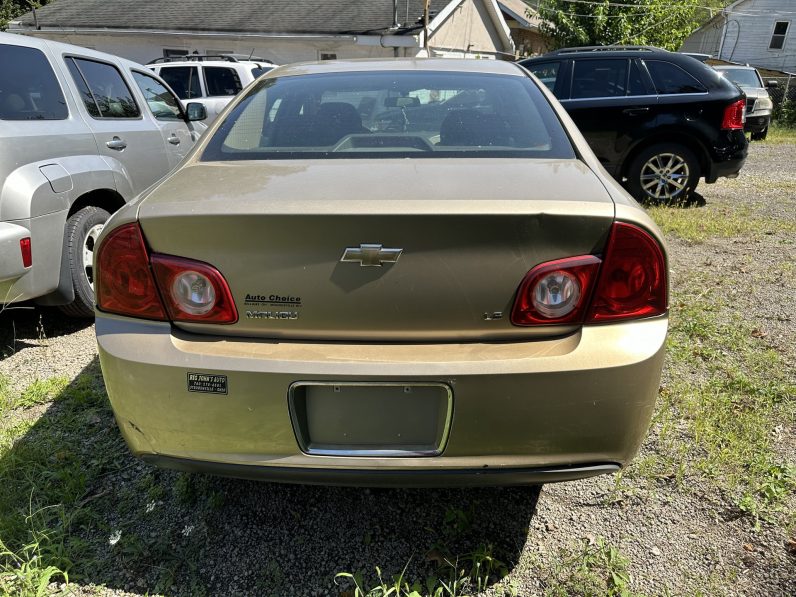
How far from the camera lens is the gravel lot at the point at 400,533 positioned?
1971mm

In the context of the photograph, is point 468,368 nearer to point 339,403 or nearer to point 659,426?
point 339,403

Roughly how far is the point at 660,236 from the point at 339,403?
1.08 meters

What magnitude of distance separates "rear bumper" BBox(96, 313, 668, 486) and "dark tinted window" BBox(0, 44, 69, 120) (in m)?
2.30

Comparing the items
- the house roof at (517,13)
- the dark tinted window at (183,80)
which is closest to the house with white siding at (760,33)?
the house roof at (517,13)

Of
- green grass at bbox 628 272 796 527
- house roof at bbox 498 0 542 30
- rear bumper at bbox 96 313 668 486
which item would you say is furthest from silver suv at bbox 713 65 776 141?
house roof at bbox 498 0 542 30

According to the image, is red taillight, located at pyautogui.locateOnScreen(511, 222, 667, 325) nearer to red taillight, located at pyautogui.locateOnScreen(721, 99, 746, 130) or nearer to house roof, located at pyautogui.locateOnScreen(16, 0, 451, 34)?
red taillight, located at pyautogui.locateOnScreen(721, 99, 746, 130)

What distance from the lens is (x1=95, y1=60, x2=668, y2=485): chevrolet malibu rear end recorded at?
1.64 m

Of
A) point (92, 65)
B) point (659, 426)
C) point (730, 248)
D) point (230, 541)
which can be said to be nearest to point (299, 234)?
point (230, 541)

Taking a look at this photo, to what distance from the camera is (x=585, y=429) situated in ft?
5.58

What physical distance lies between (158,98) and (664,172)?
5673 millimetres

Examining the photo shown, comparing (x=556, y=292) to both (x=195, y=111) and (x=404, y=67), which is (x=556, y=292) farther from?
(x=195, y=111)

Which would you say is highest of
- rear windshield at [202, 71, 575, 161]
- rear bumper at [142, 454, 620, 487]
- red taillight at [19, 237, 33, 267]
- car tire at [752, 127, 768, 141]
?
rear windshield at [202, 71, 575, 161]

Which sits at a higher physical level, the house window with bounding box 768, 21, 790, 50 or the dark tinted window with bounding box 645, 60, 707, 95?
the dark tinted window with bounding box 645, 60, 707, 95

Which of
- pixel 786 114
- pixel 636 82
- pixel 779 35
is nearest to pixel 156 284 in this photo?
pixel 636 82
